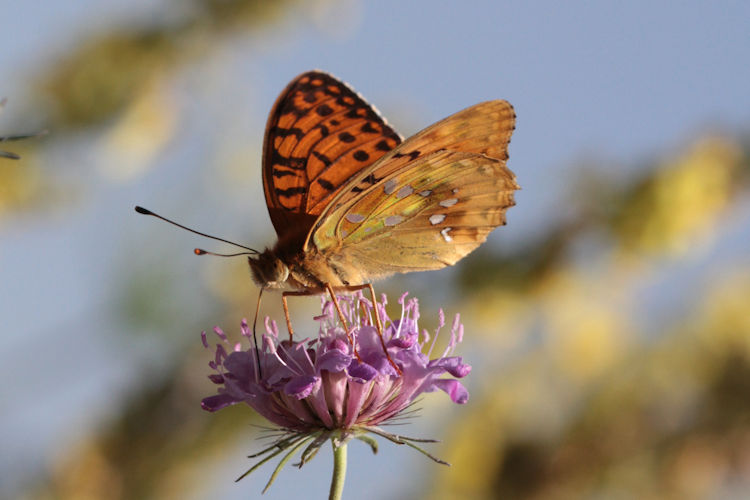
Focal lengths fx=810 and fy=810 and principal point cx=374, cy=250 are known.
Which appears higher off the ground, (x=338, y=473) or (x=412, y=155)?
(x=412, y=155)

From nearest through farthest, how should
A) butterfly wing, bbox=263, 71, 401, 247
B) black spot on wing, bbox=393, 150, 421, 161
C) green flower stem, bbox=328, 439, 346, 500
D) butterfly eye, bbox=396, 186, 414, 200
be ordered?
green flower stem, bbox=328, 439, 346, 500 → black spot on wing, bbox=393, 150, 421, 161 → butterfly eye, bbox=396, 186, 414, 200 → butterfly wing, bbox=263, 71, 401, 247

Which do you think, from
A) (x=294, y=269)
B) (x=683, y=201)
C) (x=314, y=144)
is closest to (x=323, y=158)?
(x=314, y=144)

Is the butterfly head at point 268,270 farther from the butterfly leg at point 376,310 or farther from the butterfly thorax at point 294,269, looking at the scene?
the butterfly leg at point 376,310

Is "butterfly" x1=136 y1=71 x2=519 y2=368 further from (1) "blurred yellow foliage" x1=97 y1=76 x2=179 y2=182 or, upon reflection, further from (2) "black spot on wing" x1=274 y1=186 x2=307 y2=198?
(1) "blurred yellow foliage" x1=97 y1=76 x2=179 y2=182

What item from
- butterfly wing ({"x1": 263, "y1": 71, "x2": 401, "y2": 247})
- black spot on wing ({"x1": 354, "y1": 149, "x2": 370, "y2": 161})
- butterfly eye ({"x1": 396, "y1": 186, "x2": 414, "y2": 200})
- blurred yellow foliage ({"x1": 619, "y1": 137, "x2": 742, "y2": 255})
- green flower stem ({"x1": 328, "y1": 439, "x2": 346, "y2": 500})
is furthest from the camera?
blurred yellow foliage ({"x1": 619, "y1": 137, "x2": 742, "y2": 255})

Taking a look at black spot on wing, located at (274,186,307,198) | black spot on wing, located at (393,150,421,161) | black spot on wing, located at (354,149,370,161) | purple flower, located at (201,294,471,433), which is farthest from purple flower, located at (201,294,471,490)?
black spot on wing, located at (354,149,370,161)

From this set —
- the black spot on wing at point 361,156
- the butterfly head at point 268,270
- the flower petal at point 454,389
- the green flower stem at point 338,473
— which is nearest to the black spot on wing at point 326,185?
the black spot on wing at point 361,156

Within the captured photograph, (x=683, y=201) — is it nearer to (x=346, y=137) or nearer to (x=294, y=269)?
(x=346, y=137)
